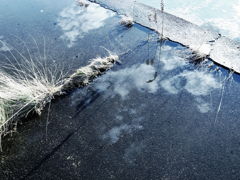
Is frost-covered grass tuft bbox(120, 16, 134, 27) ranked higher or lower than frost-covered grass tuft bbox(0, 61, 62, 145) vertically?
higher

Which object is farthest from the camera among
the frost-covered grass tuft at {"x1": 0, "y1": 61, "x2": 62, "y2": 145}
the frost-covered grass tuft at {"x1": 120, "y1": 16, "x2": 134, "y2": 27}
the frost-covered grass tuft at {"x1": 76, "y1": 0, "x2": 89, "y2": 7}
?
the frost-covered grass tuft at {"x1": 76, "y1": 0, "x2": 89, "y2": 7}

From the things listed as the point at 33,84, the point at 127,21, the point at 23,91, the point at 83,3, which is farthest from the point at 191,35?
the point at 23,91

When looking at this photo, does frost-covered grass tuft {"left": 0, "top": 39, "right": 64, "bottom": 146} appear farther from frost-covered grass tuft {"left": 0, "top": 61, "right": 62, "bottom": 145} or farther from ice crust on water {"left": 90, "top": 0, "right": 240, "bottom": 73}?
ice crust on water {"left": 90, "top": 0, "right": 240, "bottom": 73}

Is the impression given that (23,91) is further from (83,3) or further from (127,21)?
(83,3)

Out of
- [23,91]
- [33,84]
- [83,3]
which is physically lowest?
[33,84]

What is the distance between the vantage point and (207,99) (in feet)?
10.5

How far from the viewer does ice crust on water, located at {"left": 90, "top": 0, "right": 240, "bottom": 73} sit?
12.2ft

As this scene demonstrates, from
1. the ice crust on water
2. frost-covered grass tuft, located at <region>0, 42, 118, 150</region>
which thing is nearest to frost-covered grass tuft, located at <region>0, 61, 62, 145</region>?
frost-covered grass tuft, located at <region>0, 42, 118, 150</region>

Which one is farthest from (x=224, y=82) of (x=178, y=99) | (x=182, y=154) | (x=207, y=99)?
(x=182, y=154)

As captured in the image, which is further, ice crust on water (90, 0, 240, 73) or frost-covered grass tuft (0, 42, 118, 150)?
ice crust on water (90, 0, 240, 73)

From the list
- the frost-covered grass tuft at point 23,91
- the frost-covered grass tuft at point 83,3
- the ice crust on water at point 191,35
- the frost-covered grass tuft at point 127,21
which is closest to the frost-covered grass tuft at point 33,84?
the frost-covered grass tuft at point 23,91

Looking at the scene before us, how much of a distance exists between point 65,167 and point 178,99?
1539 millimetres

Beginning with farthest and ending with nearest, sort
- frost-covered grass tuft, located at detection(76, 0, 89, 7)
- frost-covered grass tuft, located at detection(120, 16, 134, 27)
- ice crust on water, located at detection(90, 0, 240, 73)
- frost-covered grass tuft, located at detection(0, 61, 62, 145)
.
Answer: frost-covered grass tuft, located at detection(76, 0, 89, 7), frost-covered grass tuft, located at detection(120, 16, 134, 27), ice crust on water, located at detection(90, 0, 240, 73), frost-covered grass tuft, located at detection(0, 61, 62, 145)

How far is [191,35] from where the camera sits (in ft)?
13.6
